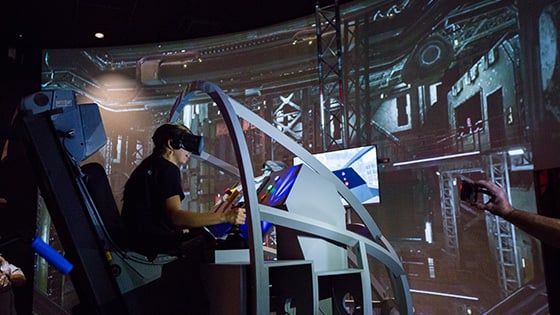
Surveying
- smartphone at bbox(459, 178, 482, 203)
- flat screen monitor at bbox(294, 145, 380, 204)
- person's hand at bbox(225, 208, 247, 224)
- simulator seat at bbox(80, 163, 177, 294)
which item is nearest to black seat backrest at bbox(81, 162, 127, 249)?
simulator seat at bbox(80, 163, 177, 294)

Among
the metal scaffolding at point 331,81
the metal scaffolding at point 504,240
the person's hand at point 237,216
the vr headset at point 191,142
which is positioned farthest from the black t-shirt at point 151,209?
the metal scaffolding at point 331,81

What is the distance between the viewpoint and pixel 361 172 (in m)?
5.54

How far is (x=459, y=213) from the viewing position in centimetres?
492

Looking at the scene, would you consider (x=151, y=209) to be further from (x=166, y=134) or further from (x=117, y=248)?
(x=166, y=134)

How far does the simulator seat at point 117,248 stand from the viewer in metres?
2.29

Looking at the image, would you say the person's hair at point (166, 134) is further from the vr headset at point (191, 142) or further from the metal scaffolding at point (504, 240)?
the metal scaffolding at point (504, 240)

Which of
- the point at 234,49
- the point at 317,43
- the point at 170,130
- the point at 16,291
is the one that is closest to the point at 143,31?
the point at 234,49

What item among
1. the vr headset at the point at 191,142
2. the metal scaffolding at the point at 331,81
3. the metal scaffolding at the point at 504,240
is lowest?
the metal scaffolding at the point at 504,240

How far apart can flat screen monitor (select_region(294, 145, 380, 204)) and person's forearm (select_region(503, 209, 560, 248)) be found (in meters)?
3.63

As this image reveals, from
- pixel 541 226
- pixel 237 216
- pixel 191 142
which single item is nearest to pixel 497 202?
pixel 541 226

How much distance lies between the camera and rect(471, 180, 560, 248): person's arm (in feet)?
5.51

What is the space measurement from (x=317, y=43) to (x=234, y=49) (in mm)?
1532

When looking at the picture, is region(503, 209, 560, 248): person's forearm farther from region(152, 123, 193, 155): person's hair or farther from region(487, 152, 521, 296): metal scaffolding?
region(487, 152, 521, 296): metal scaffolding

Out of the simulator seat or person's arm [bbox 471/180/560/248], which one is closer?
person's arm [bbox 471/180/560/248]
